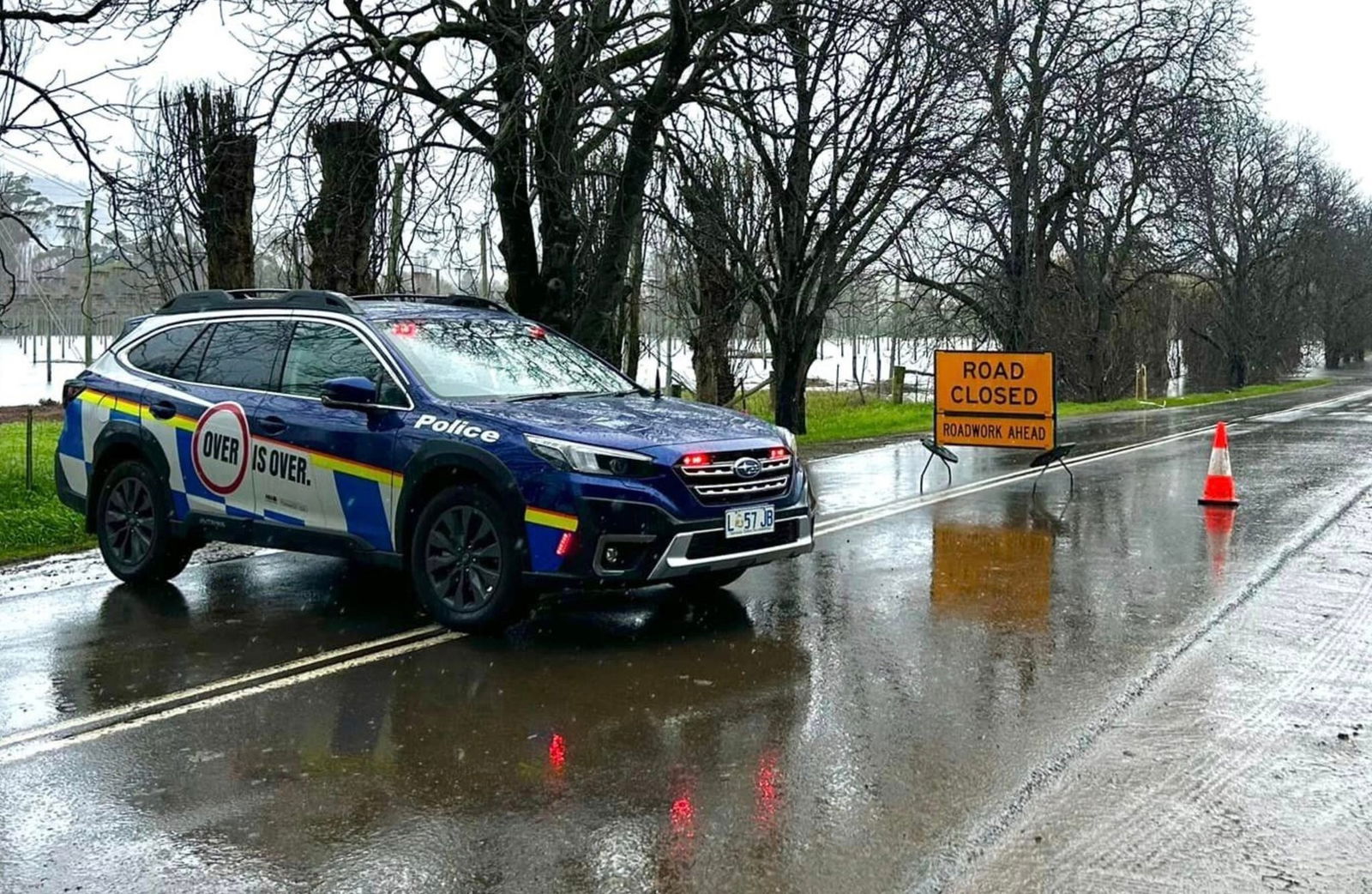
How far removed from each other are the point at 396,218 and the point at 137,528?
7.29 metres

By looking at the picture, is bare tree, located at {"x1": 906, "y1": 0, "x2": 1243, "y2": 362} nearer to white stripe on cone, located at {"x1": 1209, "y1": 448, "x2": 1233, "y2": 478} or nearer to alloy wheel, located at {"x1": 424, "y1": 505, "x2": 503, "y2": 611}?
white stripe on cone, located at {"x1": 1209, "y1": 448, "x2": 1233, "y2": 478}

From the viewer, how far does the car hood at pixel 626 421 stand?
6754 mm

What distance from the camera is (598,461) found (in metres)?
6.60

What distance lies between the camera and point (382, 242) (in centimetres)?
1573

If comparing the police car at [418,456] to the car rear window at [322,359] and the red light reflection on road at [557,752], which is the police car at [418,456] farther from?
the red light reflection on road at [557,752]

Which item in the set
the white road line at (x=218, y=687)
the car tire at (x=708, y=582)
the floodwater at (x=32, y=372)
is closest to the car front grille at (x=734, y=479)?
the car tire at (x=708, y=582)

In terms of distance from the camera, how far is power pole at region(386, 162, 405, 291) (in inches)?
577

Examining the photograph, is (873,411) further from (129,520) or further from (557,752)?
(557,752)

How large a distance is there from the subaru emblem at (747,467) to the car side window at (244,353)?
316cm

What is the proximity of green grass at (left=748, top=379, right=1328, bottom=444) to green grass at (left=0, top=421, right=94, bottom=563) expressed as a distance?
11.5 meters

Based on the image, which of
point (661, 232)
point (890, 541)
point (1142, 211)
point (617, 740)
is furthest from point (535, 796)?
point (1142, 211)

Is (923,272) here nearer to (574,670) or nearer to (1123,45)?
(1123,45)

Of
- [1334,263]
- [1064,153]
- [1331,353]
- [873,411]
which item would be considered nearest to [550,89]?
[873,411]

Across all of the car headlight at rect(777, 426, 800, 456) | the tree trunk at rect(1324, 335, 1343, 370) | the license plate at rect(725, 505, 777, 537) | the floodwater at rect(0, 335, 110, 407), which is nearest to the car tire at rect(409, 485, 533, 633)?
the license plate at rect(725, 505, 777, 537)
